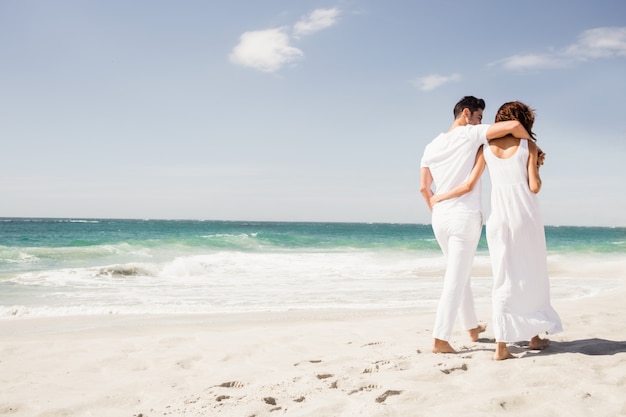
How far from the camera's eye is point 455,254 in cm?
425

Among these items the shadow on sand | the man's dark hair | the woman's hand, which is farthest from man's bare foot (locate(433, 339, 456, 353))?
the man's dark hair

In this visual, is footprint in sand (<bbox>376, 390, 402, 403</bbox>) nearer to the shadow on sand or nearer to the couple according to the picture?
the couple

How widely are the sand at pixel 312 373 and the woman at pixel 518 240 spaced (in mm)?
302

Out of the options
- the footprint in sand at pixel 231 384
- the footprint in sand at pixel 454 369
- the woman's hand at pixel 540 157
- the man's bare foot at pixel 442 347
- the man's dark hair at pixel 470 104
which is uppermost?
the man's dark hair at pixel 470 104

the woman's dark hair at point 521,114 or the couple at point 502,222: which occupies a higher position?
the woman's dark hair at point 521,114

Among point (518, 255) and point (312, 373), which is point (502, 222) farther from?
point (312, 373)

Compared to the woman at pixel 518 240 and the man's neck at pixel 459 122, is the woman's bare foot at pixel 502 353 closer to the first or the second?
the woman at pixel 518 240

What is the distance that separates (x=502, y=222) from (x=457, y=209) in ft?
1.21

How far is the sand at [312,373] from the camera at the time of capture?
312 centimetres

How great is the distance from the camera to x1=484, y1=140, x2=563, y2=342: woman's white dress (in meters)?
4.02

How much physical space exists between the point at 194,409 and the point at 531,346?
9.13ft

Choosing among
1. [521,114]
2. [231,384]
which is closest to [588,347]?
[521,114]

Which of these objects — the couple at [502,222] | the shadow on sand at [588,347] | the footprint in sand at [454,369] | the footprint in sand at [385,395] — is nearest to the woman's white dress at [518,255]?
the couple at [502,222]

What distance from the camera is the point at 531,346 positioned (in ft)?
14.1
